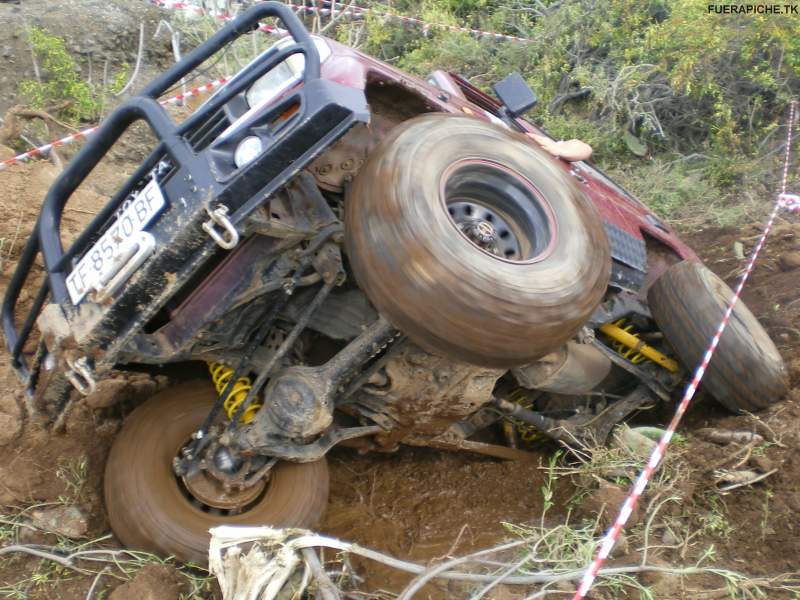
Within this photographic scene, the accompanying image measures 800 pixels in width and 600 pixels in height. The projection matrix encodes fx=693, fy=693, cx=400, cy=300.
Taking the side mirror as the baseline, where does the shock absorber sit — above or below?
below

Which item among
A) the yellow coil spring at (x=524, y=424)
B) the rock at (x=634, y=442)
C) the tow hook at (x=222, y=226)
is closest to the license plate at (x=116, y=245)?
the tow hook at (x=222, y=226)

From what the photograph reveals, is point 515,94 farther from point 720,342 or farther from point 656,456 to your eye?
point 656,456

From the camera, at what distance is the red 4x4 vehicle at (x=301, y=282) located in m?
2.19

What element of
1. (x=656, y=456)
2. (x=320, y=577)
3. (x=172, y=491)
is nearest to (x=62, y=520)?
(x=172, y=491)

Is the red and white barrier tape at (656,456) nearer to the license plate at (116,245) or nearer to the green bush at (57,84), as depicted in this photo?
the license plate at (116,245)

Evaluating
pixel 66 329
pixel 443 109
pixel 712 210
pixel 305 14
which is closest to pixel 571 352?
pixel 443 109

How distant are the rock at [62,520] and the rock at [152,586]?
1.28 feet

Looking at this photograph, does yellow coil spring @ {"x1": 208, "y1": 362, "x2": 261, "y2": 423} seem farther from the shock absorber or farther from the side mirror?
the side mirror

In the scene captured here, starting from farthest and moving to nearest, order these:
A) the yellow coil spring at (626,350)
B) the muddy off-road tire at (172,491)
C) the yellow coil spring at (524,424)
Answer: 1. the yellow coil spring at (626,350)
2. the yellow coil spring at (524,424)
3. the muddy off-road tire at (172,491)

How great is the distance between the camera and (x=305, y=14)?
9227 millimetres

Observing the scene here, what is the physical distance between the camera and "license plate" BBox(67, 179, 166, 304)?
7.25 feet

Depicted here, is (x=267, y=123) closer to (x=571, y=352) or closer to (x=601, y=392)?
(x=571, y=352)

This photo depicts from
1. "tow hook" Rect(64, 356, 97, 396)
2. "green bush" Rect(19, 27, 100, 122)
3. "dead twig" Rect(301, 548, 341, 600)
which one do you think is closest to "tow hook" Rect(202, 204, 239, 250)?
"tow hook" Rect(64, 356, 97, 396)

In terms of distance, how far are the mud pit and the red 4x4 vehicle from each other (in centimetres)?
38
